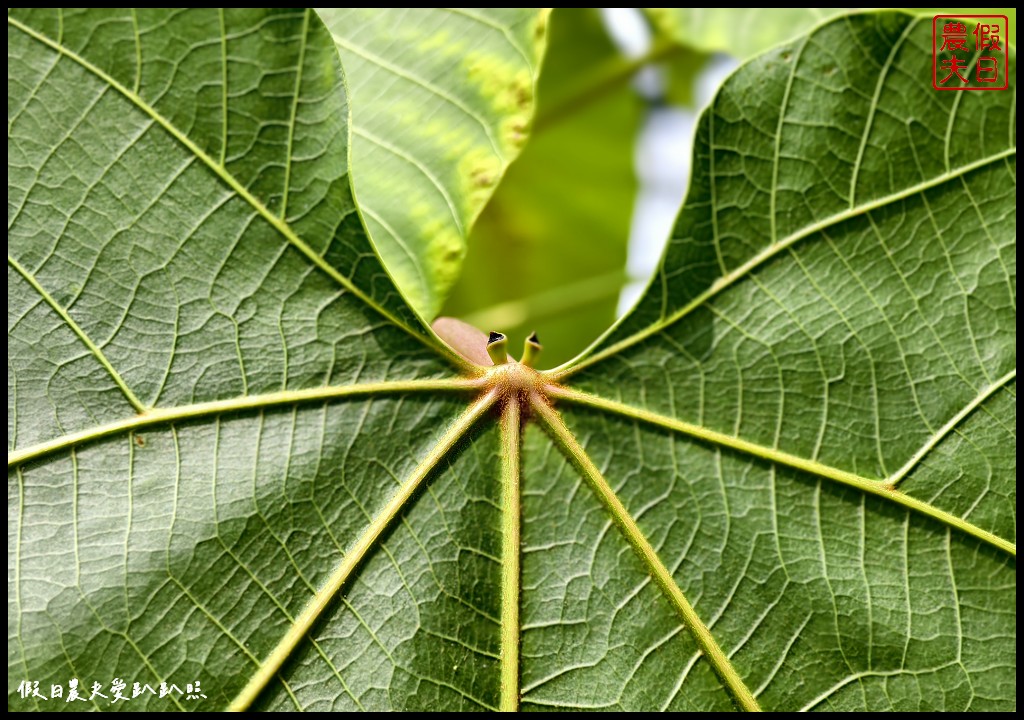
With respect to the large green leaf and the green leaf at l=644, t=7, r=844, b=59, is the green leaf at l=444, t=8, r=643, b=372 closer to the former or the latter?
the green leaf at l=644, t=7, r=844, b=59

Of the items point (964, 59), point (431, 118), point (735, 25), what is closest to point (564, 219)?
point (735, 25)

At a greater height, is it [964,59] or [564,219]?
[564,219]

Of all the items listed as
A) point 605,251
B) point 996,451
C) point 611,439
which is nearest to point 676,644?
point 611,439

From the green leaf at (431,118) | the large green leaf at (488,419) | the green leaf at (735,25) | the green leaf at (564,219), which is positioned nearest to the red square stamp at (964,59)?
the large green leaf at (488,419)

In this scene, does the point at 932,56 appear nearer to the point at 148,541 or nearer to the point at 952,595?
the point at 952,595

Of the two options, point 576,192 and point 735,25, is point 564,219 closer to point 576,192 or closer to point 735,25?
point 576,192

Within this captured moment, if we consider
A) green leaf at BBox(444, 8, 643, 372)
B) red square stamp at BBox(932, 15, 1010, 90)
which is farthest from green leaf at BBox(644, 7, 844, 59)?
green leaf at BBox(444, 8, 643, 372)
